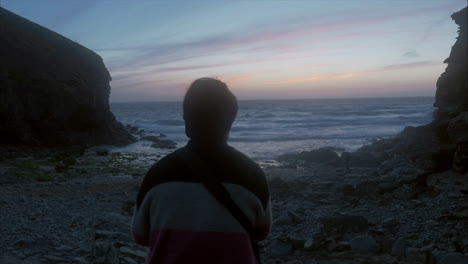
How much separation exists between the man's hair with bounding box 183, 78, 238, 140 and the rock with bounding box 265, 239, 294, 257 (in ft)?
15.5

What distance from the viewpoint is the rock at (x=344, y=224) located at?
7180mm

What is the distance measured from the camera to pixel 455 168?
1137 centimetres

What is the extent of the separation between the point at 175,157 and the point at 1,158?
19534 millimetres

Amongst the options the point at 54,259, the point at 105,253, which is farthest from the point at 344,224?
the point at 54,259

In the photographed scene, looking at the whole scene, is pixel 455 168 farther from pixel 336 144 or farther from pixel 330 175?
pixel 336 144

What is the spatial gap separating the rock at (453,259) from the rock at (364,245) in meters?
1.03

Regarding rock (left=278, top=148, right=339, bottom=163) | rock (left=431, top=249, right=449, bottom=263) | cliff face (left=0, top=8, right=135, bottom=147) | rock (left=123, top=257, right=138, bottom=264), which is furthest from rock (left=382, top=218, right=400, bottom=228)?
cliff face (left=0, top=8, right=135, bottom=147)

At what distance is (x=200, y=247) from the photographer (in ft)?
6.85

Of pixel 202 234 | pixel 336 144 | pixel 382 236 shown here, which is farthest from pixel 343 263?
pixel 336 144

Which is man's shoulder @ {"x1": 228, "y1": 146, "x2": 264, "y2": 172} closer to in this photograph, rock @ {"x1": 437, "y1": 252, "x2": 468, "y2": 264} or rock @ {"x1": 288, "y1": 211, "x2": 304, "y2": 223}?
rock @ {"x1": 437, "y1": 252, "x2": 468, "y2": 264}

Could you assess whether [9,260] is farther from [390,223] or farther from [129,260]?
[390,223]

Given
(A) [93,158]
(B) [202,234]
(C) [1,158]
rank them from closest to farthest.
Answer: (B) [202,234]
(C) [1,158]
(A) [93,158]

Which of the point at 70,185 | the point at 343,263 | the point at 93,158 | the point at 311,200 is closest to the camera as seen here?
the point at 343,263

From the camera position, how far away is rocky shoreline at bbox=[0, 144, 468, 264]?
6254 mm
